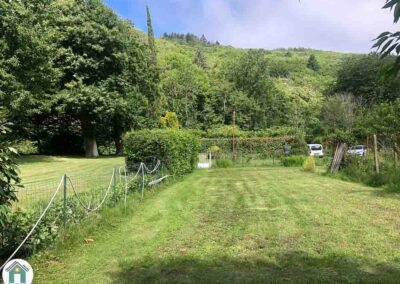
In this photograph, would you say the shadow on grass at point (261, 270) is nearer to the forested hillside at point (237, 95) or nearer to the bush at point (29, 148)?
the bush at point (29, 148)

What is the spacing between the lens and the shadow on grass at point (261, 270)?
556 centimetres

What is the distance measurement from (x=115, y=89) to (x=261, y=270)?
28.4m

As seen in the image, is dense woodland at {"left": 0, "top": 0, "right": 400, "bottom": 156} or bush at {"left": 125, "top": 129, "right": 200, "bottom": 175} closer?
bush at {"left": 125, "top": 129, "right": 200, "bottom": 175}

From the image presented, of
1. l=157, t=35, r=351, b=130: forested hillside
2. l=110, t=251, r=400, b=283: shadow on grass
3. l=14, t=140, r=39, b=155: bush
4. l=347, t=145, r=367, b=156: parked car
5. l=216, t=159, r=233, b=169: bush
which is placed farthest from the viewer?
l=157, t=35, r=351, b=130: forested hillside

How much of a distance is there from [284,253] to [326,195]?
6.60 meters

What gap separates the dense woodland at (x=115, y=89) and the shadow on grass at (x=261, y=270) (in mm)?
2294

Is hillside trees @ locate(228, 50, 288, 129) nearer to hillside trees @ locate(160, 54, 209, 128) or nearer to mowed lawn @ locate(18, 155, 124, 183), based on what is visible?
hillside trees @ locate(160, 54, 209, 128)

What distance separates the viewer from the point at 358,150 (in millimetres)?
19781

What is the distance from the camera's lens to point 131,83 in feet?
114

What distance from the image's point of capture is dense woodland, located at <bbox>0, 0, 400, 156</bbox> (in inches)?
945

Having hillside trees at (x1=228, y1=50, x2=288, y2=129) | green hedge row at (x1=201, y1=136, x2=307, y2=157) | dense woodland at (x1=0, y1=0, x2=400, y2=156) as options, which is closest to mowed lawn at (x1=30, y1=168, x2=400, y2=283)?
dense woodland at (x1=0, y1=0, x2=400, y2=156)

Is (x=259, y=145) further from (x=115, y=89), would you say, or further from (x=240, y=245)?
(x=240, y=245)

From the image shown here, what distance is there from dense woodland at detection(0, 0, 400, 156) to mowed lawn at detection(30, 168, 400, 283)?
2103mm

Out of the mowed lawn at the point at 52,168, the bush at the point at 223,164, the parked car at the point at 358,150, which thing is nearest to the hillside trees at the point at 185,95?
the bush at the point at 223,164
